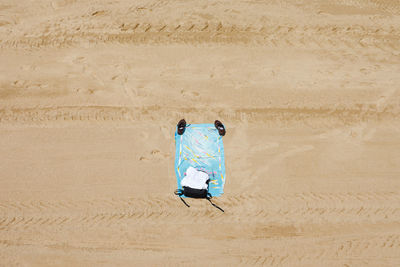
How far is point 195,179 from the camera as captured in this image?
4.70 m

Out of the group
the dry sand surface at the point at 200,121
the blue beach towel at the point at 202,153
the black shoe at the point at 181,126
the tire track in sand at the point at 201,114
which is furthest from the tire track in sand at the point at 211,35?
the blue beach towel at the point at 202,153

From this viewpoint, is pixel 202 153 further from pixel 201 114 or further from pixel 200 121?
pixel 201 114

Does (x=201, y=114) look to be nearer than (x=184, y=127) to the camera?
No

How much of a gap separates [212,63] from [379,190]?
3667 millimetres

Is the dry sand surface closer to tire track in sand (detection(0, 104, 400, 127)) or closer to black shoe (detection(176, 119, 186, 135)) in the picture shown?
tire track in sand (detection(0, 104, 400, 127))

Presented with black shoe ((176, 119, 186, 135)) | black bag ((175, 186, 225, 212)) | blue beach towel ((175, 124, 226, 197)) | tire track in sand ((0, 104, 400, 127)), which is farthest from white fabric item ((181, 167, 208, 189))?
tire track in sand ((0, 104, 400, 127))

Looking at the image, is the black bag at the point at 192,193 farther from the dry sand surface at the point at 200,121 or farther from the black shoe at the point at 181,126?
the black shoe at the point at 181,126

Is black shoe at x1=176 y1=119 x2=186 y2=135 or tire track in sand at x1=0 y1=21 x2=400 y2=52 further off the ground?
tire track in sand at x1=0 y1=21 x2=400 y2=52

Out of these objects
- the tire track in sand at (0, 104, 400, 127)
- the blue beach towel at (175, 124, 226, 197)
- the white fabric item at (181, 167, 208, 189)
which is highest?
the tire track in sand at (0, 104, 400, 127)

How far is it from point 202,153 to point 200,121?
1.89 ft

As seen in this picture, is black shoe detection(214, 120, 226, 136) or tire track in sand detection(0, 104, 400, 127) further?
tire track in sand detection(0, 104, 400, 127)

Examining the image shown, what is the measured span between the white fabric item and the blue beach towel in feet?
0.51

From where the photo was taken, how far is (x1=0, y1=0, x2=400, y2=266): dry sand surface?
15.3 feet

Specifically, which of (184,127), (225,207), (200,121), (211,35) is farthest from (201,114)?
(225,207)
